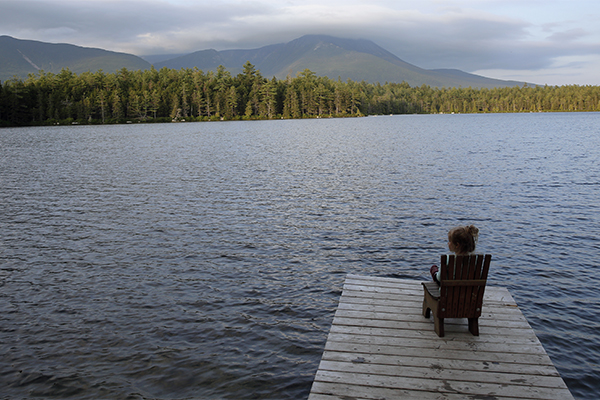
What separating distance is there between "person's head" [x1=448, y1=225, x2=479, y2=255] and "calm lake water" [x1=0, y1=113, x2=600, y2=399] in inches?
127

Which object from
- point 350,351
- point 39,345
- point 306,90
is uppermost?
point 306,90

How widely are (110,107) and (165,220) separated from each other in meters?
153

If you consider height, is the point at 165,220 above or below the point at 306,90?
below

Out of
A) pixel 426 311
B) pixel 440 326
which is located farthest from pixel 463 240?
pixel 426 311

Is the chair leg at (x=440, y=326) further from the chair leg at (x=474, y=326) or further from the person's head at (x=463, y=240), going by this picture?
the person's head at (x=463, y=240)

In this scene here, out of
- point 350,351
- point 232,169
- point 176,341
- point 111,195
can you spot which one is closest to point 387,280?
point 350,351

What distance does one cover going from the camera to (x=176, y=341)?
9219 mm

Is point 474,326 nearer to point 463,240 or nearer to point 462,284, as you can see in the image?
point 462,284

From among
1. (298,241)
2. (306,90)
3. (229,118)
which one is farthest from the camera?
(306,90)

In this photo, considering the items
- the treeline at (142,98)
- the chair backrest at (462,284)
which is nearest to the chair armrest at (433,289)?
the chair backrest at (462,284)

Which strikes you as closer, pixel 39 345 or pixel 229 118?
pixel 39 345

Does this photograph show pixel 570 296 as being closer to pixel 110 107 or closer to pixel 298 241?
pixel 298 241

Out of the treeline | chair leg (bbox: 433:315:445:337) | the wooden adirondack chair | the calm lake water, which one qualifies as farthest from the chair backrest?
the treeline

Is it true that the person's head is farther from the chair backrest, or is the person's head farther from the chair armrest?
the chair armrest
